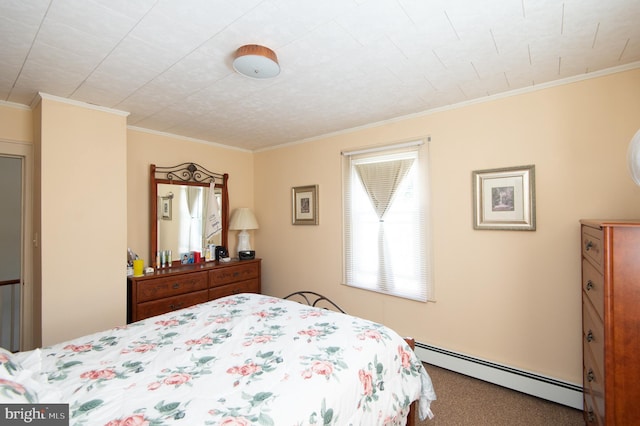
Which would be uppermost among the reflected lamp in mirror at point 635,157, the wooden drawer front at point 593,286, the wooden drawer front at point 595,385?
the reflected lamp in mirror at point 635,157

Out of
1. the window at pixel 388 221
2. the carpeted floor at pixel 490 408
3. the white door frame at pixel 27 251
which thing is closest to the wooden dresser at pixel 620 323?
the carpeted floor at pixel 490 408

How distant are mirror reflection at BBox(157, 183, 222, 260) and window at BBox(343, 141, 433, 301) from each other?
74.4 inches

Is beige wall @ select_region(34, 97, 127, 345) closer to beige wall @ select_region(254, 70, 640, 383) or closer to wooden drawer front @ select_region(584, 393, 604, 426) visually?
beige wall @ select_region(254, 70, 640, 383)

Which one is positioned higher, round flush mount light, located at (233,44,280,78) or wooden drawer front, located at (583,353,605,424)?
round flush mount light, located at (233,44,280,78)

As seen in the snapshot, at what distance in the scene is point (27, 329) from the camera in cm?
259

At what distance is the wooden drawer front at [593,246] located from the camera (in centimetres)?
146

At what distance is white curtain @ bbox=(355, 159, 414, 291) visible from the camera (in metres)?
3.03

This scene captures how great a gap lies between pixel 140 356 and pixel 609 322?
2.26 m

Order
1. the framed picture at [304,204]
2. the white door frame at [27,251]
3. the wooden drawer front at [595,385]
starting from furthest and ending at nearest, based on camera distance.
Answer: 1. the framed picture at [304,204]
2. the white door frame at [27,251]
3. the wooden drawer front at [595,385]

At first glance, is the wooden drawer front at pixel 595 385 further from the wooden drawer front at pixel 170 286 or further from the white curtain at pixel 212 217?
the white curtain at pixel 212 217

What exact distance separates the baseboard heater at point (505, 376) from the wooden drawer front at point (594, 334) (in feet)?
1.49

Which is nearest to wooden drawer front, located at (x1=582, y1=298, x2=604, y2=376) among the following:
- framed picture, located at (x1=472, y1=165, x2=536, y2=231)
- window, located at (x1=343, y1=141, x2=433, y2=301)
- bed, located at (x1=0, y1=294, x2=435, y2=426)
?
framed picture, located at (x1=472, y1=165, x2=536, y2=231)

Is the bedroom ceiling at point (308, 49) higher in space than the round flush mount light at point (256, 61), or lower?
higher

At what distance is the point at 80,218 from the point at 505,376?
386 centimetres
